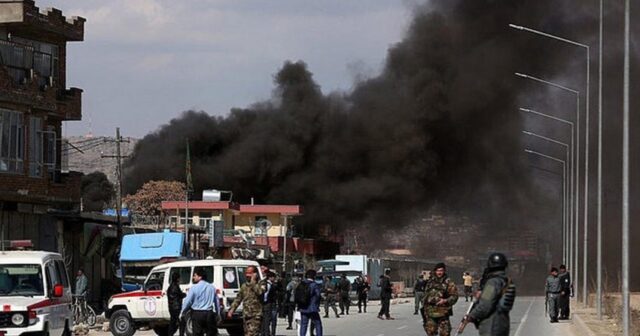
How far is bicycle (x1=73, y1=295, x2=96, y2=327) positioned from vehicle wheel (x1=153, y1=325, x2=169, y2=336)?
4.86 metres

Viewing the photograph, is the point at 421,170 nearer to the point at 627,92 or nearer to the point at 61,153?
the point at 61,153

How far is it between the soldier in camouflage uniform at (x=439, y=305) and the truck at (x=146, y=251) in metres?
21.4

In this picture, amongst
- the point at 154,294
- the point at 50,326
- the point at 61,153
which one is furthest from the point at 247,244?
the point at 50,326

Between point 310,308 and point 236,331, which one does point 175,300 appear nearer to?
point 236,331

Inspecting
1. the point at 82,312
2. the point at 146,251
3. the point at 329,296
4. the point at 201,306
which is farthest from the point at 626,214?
the point at 146,251

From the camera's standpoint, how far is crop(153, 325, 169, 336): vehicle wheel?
91.2ft

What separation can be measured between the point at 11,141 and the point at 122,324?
13390 millimetres

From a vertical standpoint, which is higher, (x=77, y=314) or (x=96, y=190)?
(x=96, y=190)

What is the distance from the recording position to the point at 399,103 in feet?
263

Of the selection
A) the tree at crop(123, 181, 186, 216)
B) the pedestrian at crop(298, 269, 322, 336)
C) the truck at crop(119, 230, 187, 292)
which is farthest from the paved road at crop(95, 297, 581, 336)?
the tree at crop(123, 181, 186, 216)

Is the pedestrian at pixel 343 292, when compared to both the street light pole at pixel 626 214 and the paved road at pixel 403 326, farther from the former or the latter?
the street light pole at pixel 626 214

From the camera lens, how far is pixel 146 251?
1553 inches

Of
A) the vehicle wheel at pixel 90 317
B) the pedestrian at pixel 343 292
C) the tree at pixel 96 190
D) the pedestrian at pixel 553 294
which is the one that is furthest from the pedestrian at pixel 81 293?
the tree at pixel 96 190

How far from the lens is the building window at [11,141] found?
38.5 metres
